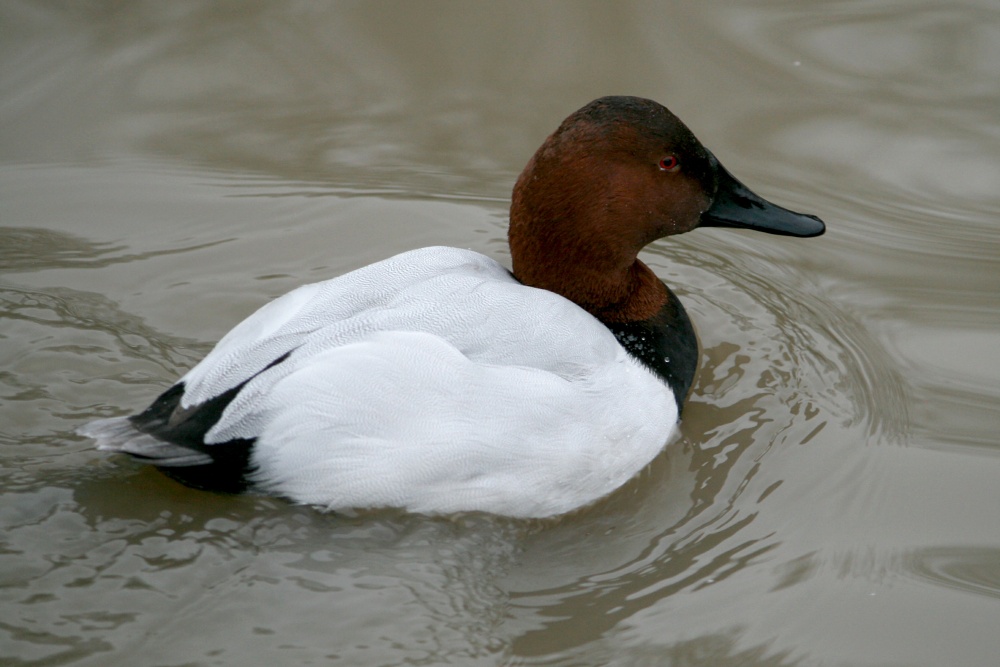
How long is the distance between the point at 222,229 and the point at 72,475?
5.42 ft

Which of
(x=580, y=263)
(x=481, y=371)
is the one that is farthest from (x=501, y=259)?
(x=481, y=371)

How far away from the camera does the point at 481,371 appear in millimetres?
2869

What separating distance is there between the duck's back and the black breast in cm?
20

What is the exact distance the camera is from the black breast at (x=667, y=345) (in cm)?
339

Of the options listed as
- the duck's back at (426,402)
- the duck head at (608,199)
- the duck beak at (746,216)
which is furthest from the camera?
the duck beak at (746,216)

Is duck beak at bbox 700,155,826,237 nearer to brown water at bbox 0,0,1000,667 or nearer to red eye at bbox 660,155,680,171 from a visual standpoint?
red eye at bbox 660,155,680,171

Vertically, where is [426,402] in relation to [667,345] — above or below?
below

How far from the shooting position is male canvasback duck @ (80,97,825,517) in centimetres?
281

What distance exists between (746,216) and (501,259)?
1.13 metres

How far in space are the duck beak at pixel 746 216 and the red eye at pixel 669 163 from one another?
24cm

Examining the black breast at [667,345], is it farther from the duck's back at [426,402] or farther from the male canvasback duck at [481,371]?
the duck's back at [426,402]

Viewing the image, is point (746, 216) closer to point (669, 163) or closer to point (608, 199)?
point (669, 163)

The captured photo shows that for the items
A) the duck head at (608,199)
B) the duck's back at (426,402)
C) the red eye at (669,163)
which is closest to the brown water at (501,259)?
the duck's back at (426,402)

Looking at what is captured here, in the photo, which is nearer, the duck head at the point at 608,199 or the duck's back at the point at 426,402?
the duck's back at the point at 426,402
